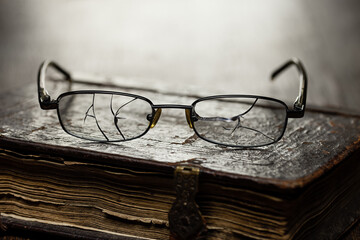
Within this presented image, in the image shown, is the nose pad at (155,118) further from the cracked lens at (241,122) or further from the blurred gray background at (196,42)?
the blurred gray background at (196,42)

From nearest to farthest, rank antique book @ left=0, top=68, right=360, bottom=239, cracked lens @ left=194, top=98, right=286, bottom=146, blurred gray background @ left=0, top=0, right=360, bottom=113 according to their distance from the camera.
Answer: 1. antique book @ left=0, top=68, right=360, bottom=239
2. cracked lens @ left=194, top=98, right=286, bottom=146
3. blurred gray background @ left=0, top=0, right=360, bottom=113

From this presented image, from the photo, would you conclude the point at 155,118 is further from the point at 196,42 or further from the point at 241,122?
the point at 196,42

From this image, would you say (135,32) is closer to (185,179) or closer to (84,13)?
(84,13)

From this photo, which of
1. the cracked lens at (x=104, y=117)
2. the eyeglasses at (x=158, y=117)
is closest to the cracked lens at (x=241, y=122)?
the eyeglasses at (x=158, y=117)

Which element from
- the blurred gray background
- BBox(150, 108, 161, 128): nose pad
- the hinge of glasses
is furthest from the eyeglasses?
the blurred gray background

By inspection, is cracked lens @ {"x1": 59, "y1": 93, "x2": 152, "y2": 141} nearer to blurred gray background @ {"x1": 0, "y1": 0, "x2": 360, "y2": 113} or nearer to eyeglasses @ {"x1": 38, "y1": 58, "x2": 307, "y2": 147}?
eyeglasses @ {"x1": 38, "y1": 58, "x2": 307, "y2": 147}

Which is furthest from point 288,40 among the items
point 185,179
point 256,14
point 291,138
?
point 185,179
